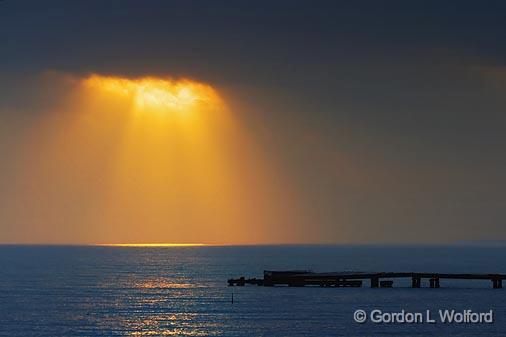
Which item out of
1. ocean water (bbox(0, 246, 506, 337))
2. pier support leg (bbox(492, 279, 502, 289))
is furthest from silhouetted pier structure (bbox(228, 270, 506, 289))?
ocean water (bbox(0, 246, 506, 337))

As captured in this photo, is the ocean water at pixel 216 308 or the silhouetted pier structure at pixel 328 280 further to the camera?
the silhouetted pier structure at pixel 328 280

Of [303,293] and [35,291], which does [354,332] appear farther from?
[35,291]

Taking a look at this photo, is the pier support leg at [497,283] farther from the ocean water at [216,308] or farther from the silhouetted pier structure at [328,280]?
the ocean water at [216,308]

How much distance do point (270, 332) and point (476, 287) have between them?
249 feet

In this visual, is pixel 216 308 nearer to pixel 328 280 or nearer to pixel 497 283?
pixel 328 280

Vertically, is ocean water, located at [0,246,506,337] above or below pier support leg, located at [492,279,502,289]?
below

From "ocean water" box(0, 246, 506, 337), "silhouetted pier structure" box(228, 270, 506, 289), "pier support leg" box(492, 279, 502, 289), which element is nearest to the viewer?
"ocean water" box(0, 246, 506, 337)

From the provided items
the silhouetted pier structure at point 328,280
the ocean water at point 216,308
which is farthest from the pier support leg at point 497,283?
the ocean water at point 216,308

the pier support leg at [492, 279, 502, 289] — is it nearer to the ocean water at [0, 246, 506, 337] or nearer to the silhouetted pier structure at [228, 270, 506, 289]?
the silhouetted pier structure at [228, 270, 506, 289]

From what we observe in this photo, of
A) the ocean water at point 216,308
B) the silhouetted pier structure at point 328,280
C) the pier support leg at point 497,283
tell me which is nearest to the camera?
the ocean water at point 216,308

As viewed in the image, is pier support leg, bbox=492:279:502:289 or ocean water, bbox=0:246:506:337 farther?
pier support leg, bbox=492:279:502:289

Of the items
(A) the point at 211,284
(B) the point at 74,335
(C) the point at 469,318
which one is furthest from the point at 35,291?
(C) the point at 469,318

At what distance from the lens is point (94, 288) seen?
15475 cm

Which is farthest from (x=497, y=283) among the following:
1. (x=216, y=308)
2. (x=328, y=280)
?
(x=216, y=308)
